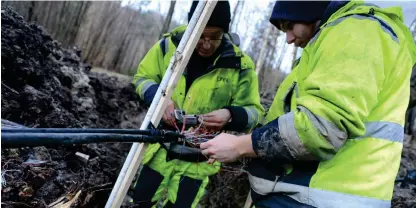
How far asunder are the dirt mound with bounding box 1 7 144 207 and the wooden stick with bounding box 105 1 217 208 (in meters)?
0.89

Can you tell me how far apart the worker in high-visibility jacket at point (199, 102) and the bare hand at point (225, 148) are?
974 mm

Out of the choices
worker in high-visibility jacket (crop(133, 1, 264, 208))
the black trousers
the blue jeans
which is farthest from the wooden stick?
the black trousers

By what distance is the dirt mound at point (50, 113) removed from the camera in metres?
2.39

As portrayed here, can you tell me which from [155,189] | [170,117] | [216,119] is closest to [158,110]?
[170,117]

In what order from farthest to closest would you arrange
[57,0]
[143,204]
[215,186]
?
[57,0]
[215,186]
[143,204]

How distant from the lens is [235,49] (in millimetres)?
2783

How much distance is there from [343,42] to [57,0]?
27.8 ft

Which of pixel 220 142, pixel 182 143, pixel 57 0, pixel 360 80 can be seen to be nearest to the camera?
pixel 360 80

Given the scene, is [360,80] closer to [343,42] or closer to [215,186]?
[343,42]

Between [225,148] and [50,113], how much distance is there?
2.78m

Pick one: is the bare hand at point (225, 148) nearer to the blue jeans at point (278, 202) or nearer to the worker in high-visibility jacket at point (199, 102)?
the blue jeans at point (278, 202)

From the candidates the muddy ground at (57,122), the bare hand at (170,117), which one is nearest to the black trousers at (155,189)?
the muddy ground at (57,122)

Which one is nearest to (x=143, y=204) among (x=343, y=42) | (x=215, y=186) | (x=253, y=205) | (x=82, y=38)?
(x=253, y=205)

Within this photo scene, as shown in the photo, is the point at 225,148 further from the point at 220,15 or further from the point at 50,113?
the point at 50,113
